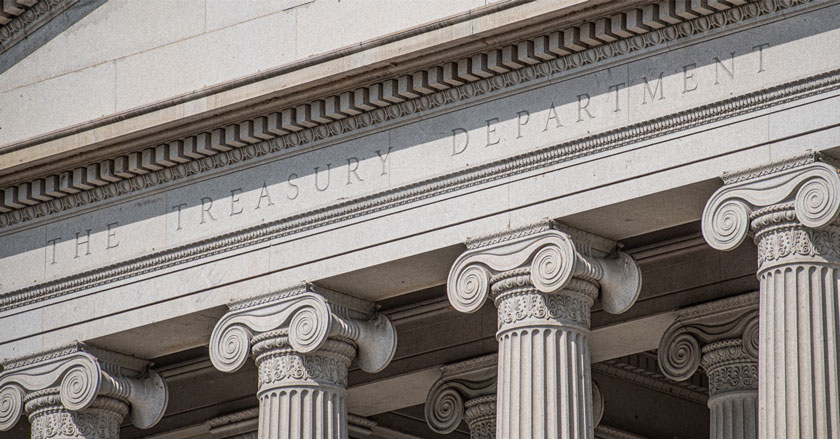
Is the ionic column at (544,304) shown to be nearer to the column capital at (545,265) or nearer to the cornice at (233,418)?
the column capital at (545,265)

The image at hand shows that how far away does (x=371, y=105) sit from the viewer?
40656 millimetres

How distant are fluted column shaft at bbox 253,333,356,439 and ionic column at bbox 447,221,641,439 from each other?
3456 mm

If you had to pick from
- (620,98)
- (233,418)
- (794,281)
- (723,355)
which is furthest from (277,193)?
(794,281)

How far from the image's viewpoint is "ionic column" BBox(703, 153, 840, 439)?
3419cm

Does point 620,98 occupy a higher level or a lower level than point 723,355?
higher

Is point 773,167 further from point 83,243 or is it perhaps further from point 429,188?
point 83,243

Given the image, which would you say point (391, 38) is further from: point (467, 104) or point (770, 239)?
point (770, 239)

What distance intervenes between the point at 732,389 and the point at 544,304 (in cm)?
600

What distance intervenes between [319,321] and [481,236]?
3.91 metres

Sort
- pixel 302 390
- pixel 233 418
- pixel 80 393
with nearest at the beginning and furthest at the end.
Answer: pixel 302 390, pixel 80 393, pixel 233 418

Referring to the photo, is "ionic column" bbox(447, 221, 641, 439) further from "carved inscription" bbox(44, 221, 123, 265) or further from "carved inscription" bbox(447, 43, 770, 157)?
"carved inscription" bbox(44, 221, 123, 265)

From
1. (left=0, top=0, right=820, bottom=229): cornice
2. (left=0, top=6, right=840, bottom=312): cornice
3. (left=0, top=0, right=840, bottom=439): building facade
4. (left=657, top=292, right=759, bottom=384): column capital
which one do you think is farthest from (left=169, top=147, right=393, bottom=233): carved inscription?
(left=657, top=292, right=759, bottom=384): column capital

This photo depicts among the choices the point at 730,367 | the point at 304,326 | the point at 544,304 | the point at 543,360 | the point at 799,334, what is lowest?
the point at 799,334

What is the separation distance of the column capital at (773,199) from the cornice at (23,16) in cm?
1762
